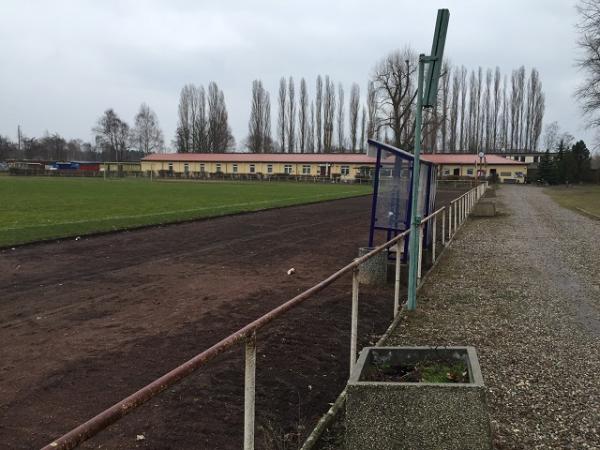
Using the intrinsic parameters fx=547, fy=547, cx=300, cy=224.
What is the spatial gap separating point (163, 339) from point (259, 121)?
3867 inches

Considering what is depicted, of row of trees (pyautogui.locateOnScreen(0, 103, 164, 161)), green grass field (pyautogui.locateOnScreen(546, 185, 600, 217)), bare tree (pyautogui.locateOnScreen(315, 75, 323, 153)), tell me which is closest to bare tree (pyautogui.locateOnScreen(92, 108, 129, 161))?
row of trees (pyautogui.locateOnScreen(0, 103, 164, 161))

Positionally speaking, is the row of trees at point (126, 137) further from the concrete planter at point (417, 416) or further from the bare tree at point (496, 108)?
the concrete planter at point (417, 416)

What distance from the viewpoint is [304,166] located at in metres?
83.6

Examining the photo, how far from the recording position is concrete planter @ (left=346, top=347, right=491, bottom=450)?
10.2 ft

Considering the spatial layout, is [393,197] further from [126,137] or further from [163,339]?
[126,137]

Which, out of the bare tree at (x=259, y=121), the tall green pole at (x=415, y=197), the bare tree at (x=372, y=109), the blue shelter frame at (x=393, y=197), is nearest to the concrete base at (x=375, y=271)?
the blue shelter frame at (x=393, y=197)


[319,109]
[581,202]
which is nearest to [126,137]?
[319,109]

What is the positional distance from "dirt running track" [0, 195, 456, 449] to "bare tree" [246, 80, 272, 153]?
9138 centimetres

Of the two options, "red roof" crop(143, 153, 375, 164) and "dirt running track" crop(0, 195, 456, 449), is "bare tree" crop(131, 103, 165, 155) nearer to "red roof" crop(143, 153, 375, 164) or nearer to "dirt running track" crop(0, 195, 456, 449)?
"red roof" crop(143, 153, 375, 164)

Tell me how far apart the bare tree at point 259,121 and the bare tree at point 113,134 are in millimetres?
34519

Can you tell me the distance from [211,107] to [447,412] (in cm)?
10692

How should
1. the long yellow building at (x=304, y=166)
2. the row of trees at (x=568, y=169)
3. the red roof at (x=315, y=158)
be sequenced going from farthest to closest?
1. the red roof at (x=315, y=158)
2. the long yellow building at (x=304, y=166)
3. the row of trees at (x=568, y=169)

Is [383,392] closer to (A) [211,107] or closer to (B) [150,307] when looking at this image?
(B) [150,307]

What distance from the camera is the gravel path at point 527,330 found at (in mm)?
4062
